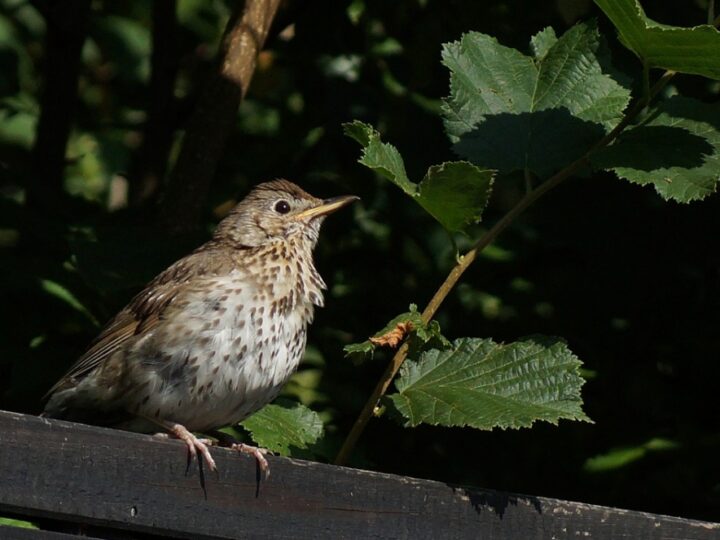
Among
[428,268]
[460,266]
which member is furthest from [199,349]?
[428,268]

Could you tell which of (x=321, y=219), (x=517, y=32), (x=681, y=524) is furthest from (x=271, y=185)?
(x=681, y=524)

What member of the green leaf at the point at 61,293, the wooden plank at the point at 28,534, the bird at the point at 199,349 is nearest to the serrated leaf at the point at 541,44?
the bird at the point at 199,349

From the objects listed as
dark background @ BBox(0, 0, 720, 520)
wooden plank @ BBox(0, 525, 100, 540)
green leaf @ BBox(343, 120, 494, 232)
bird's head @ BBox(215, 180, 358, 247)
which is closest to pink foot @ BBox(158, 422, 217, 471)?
wooden plank @ BBox(0, 525, 100, 540)

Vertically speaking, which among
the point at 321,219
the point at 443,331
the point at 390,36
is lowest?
the point at 443,331

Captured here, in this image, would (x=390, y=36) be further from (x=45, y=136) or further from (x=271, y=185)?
(x=45, y=136)

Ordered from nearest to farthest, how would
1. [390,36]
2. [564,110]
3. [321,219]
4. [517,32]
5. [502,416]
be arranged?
[502,416] → [564,110] → [321,219] → [517,32] → [390,36]
